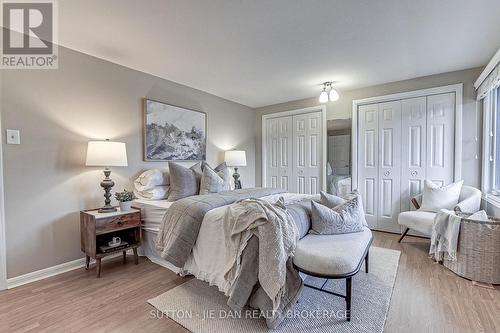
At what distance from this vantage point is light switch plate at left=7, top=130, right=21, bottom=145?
214 cm

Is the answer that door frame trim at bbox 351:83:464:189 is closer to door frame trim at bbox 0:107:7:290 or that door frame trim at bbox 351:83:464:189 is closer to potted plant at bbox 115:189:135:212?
potted plant at bbox 115:189:135:212

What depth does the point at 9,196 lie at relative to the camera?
2.14 metres

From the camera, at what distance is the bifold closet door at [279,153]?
15.7 feet

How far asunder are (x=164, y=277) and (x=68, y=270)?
109 cm

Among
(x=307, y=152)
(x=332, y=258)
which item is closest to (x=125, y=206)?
(x=332, y=258)

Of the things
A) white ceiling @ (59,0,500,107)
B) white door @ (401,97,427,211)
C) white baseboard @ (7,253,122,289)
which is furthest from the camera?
white door @ (401,97,427,211)

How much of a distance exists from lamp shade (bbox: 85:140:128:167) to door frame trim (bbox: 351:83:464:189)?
3534 mm

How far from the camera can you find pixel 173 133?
3.49 m

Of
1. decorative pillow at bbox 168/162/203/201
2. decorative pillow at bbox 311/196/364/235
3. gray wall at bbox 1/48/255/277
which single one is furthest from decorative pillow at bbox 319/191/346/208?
gray wall at bbox 1/48/255/277

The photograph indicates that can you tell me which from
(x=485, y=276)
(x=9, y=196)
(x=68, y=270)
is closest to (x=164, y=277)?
(x=68, y=270)

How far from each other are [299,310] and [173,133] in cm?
280

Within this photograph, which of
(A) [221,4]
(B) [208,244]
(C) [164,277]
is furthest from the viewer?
(C) [164,277]

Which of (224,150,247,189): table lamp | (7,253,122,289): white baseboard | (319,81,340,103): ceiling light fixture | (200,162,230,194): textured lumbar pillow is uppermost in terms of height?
(319,81,340,103): ceiling light fixture

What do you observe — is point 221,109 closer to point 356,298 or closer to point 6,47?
point 6,47
